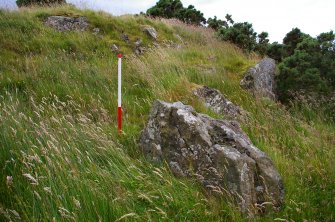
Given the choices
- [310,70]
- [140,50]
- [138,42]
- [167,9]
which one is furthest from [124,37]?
[167,9]

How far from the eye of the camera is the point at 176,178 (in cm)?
457

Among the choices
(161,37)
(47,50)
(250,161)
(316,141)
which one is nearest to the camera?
(250,161)

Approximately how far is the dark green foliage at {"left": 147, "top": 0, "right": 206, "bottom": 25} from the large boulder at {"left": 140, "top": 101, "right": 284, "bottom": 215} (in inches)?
742

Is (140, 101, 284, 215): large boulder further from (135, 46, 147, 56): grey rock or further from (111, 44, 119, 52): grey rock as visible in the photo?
(135, 46, 147, 56): grey rock

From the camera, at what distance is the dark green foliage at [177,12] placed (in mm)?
23797

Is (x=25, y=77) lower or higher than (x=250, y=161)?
higher

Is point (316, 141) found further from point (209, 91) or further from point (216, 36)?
point (216, 36)

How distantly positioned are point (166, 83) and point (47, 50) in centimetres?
445

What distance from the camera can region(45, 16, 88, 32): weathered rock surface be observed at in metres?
13.5

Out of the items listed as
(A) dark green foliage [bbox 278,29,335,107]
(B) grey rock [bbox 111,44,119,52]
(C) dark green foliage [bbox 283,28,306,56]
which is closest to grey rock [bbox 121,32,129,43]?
(B) grey rock [bbox 111,44,119,52]

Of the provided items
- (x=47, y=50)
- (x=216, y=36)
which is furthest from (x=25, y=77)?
(x=216, y=36)

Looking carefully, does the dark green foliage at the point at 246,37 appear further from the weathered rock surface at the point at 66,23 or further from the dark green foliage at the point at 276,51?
the weathered rock surface at the point at 66,23

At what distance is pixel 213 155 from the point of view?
453 centimetres

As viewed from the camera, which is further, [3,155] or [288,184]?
[288,184]
